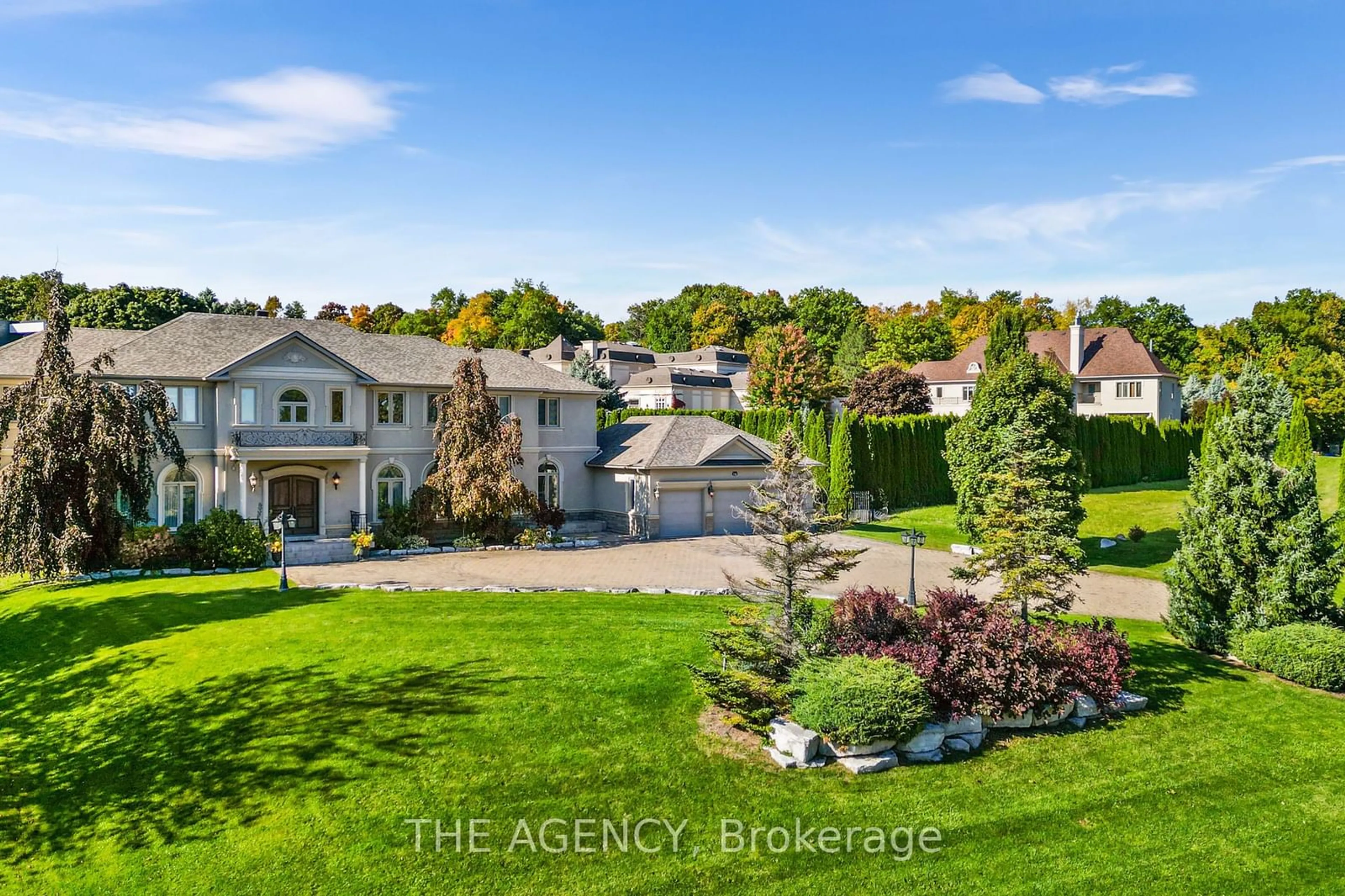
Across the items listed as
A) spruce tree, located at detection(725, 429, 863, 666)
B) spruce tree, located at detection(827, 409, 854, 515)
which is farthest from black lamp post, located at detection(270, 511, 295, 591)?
spruce tree, located at detection(827, 409, 854, 515)

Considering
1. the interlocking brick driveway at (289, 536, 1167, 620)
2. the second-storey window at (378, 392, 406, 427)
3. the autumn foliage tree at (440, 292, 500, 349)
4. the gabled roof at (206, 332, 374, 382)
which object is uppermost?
the autumn foliage tree at (440, 292, 500, 349)

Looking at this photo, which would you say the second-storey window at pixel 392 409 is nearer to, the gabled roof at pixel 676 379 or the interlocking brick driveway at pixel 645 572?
the interlocking brick driveway at pixel 645 572

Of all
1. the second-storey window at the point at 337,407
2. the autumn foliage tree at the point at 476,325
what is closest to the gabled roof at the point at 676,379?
the autumn foliage tree at the point at 476,325

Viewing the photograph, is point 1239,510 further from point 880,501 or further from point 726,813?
point 880,501

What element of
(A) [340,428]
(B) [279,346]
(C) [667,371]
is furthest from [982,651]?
(C) [667,371]

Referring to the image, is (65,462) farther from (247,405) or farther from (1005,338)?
(1005,338)

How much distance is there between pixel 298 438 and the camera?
2569 centimetres

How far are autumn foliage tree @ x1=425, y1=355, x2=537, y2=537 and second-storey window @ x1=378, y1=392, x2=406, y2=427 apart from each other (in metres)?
1.78

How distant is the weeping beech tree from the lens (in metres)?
19.3

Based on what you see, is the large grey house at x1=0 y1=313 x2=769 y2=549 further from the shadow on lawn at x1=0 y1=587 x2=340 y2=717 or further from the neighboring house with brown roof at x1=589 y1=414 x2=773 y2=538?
the shadow on lawn at x1=0 y1=587 x2=340 y2=717

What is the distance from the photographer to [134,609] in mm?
17016

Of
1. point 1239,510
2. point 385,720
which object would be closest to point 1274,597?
point 1239,510

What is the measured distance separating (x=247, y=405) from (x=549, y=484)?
420 inches

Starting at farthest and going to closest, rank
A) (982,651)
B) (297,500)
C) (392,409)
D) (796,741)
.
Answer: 1. (392,409)
2. (297,500)
3. (982,651)
4. (796,741)
